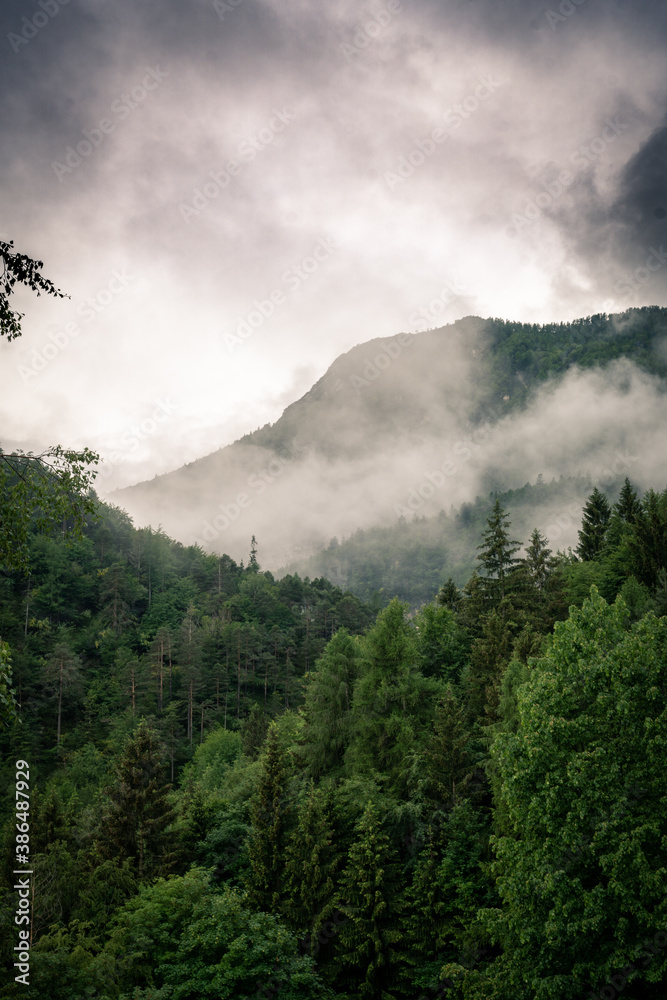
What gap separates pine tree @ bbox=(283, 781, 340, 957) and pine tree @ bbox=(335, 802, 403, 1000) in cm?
91

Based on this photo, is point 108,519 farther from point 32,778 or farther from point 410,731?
point 410,731

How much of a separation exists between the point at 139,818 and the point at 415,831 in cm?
1418

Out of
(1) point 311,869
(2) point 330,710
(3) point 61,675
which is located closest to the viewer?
(1) point 311,869

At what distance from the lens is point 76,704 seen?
7550 cm

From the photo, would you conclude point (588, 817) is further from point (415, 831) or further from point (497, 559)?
point (497, 559)

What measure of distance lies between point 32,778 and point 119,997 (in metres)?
56.2

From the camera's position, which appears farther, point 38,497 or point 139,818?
point 139,818

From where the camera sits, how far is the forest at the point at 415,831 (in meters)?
13.8

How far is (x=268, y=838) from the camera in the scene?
83.5ft

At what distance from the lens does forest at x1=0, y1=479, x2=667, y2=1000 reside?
45.1 ft

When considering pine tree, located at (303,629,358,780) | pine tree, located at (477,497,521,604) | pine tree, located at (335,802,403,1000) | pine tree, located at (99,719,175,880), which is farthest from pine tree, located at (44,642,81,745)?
pine tree, located at (335,802,403,1000)

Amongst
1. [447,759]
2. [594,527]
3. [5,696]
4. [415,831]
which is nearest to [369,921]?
[415,831]

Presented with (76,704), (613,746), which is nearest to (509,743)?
(613,746)

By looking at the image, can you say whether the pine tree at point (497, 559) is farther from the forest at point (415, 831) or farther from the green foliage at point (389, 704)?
the green foliage at point (389, 704)
